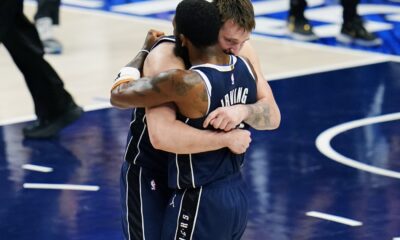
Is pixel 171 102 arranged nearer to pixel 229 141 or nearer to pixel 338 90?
pixel 229 141

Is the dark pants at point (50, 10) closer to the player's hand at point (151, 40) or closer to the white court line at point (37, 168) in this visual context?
the white court line at point (37, 168)

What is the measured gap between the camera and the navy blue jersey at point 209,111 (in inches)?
165

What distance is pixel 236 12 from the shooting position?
4141 mm

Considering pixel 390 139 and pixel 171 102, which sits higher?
pixel 171 102

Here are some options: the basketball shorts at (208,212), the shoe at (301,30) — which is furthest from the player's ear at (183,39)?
the shoe at (301,30)

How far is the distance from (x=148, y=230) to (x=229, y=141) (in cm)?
62

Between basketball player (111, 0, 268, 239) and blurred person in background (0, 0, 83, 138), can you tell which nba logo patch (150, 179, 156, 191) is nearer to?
basketball player (111, 0, 268, 239)

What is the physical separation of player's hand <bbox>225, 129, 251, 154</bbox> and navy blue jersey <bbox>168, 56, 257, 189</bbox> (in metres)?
0.07

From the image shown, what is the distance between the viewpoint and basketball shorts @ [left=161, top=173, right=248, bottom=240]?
427 centimetres

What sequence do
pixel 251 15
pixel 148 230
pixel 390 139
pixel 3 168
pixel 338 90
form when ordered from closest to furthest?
pixel 251 15
pixel 148 230
pixel 3 168
pixel 390 139
pixel 338 90

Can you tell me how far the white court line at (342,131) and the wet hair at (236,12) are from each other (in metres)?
3.45


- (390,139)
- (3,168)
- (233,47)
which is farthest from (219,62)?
(390,139)

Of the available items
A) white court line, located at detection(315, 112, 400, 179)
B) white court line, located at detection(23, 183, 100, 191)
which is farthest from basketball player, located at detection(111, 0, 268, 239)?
white court line, located at detection(315, 112, 400, 179)

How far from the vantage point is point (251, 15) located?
418cm
